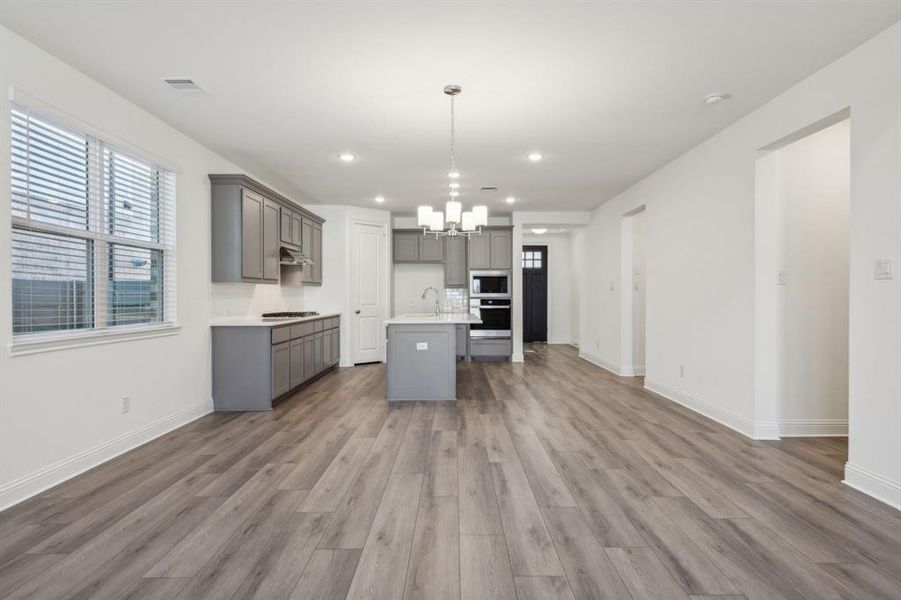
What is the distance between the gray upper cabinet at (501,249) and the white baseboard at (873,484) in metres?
5.63

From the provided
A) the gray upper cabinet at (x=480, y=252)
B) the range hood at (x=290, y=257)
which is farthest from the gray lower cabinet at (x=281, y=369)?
the gray upper cabinet at (x=480, y=252)

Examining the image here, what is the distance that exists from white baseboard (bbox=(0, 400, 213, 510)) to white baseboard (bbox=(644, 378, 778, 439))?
16.0 feet

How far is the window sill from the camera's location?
2576 millimetres

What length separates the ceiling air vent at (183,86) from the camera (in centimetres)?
306

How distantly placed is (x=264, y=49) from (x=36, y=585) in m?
2.86

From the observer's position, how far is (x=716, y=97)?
332 centimetres

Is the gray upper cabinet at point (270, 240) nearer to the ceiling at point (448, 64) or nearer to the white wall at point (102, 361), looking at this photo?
the white wall at point (102, 361)

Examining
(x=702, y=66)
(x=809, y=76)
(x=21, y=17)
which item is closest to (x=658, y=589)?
(x=702, y=66)

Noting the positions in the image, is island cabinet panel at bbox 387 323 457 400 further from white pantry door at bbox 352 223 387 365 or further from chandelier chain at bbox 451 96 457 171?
white pantry door at bbox 352 223 387 365

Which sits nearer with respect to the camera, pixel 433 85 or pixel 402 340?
pixel 433 85

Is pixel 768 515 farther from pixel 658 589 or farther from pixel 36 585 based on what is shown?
pixel 36 585

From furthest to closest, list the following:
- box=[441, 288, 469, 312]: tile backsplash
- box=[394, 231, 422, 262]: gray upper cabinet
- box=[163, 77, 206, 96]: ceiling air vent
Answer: box=[441, 288, 469, 312]: tile backsplash → box=[394, 231, 422, 262]: gray upper cabinet → box=[163, 77, 206, 96]: ceiling air vent

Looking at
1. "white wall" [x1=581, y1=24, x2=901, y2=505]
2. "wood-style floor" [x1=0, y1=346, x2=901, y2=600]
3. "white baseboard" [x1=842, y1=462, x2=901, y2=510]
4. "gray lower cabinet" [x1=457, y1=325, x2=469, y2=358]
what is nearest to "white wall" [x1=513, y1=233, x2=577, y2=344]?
"gray lower cabinet" [x1=457, y1=325, x2=469, y2=358]

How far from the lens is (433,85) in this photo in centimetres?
315
